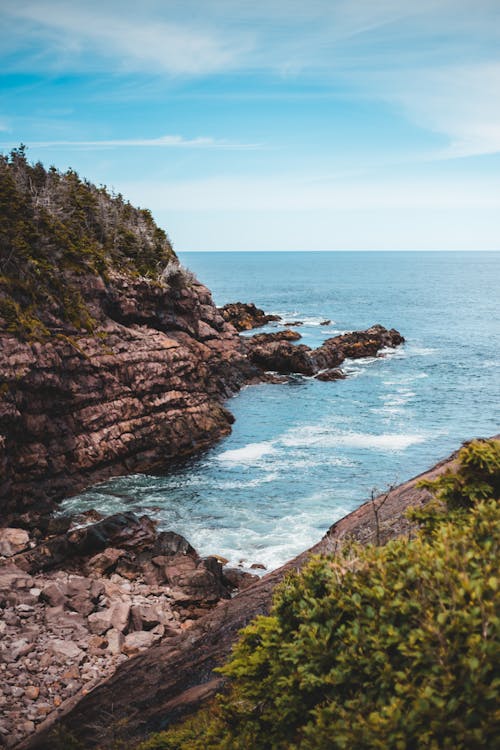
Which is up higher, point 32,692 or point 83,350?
point 83,350

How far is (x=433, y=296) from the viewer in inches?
6245

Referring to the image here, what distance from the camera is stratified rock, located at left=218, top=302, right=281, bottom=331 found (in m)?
91.2

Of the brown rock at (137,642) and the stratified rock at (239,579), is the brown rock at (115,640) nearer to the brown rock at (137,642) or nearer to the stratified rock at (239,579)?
the brown rock at (137,642)

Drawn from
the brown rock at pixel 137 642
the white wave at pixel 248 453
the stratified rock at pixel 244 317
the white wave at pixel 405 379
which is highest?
the stratified rock at pixel 244 317

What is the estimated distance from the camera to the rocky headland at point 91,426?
17.7m

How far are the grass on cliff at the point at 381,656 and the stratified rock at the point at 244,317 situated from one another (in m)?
81.7

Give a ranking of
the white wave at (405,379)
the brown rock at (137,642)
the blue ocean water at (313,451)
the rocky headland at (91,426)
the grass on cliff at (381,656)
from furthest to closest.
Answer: the white wave at (405,379), the blue ocean water at (313,451), the brown rock at (137,642), the rocky headland at (91,426), the grass on cliff at (381,656)

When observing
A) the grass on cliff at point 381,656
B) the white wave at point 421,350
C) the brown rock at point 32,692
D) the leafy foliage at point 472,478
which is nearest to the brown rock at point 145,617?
the brown rock at point 32,692

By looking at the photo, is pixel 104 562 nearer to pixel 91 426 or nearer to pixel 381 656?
pixel 91 426

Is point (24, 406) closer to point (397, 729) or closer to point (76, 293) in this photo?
point (76, 293)

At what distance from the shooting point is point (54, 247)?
38.2 meters

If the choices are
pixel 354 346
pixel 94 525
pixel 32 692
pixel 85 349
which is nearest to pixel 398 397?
pixel 354 346

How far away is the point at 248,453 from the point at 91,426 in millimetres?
11947

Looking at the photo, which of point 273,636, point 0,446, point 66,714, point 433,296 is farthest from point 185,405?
point 433,296
